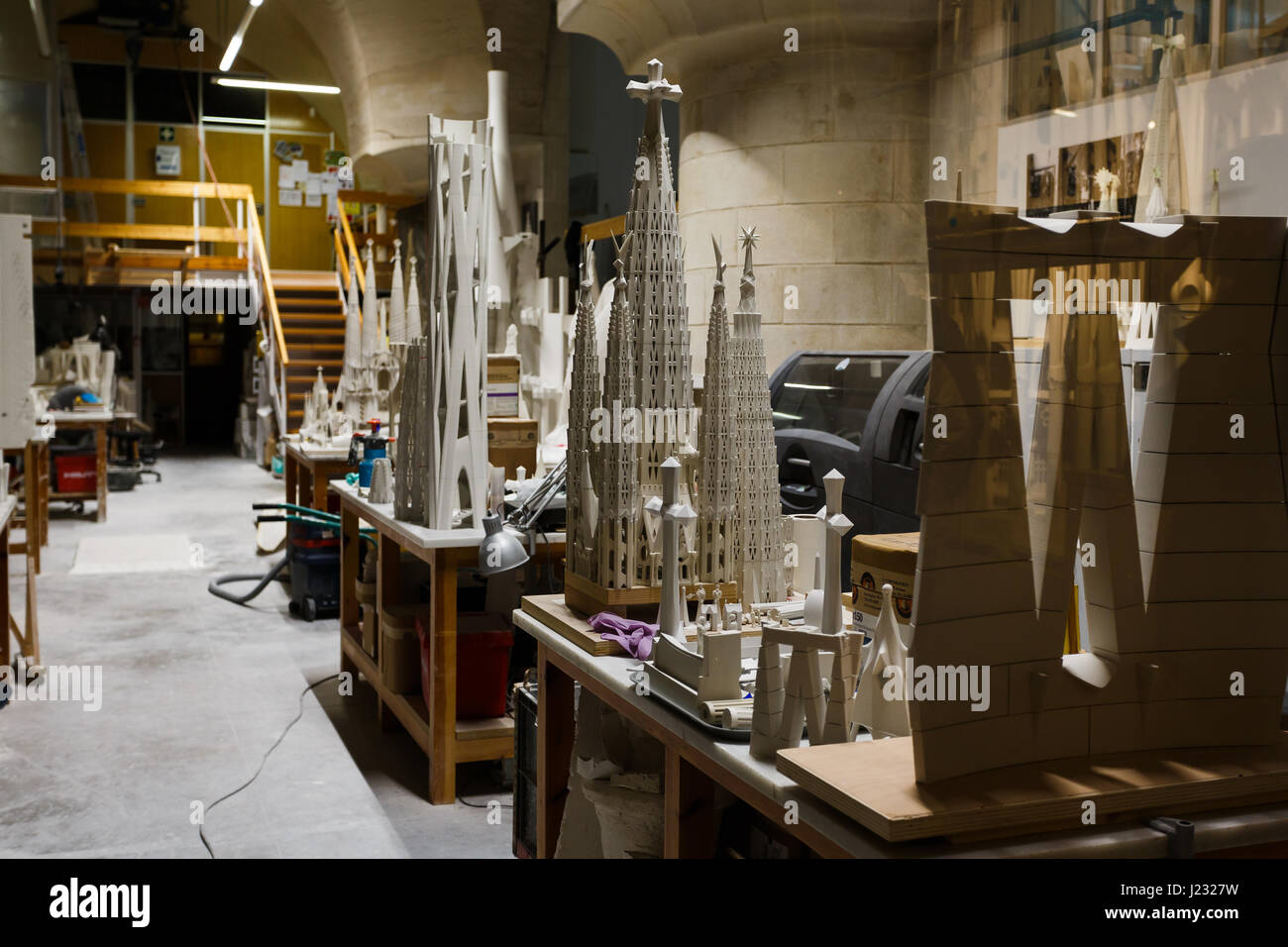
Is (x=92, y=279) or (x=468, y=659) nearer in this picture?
(x=468, y=659)

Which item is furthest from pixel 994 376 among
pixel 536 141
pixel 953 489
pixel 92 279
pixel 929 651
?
pixel 92 279

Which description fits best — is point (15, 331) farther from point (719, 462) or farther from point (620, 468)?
point (719, 462)

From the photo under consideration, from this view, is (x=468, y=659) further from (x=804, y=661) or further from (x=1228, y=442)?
(x=1228, y=442)

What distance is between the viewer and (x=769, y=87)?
6.43 meters

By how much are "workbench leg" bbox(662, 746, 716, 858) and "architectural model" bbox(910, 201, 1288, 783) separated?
64cm

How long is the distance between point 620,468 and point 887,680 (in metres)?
0.97

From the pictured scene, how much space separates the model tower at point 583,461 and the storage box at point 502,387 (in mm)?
2390

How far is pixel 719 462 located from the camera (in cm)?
264

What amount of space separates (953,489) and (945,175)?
2.81 ft

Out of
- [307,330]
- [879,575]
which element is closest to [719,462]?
[879,575]

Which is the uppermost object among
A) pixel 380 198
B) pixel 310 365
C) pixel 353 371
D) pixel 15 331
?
pixel 380 198

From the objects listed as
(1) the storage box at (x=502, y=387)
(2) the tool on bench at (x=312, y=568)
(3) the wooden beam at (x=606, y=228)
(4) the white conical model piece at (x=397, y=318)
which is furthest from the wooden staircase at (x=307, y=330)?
(1) the storage box at (x=502, y=387)

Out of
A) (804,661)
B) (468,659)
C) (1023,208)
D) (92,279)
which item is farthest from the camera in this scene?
(92,279)

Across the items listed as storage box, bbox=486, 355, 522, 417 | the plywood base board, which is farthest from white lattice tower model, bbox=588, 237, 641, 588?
storage box, bbox=486, 355, 522, 417
